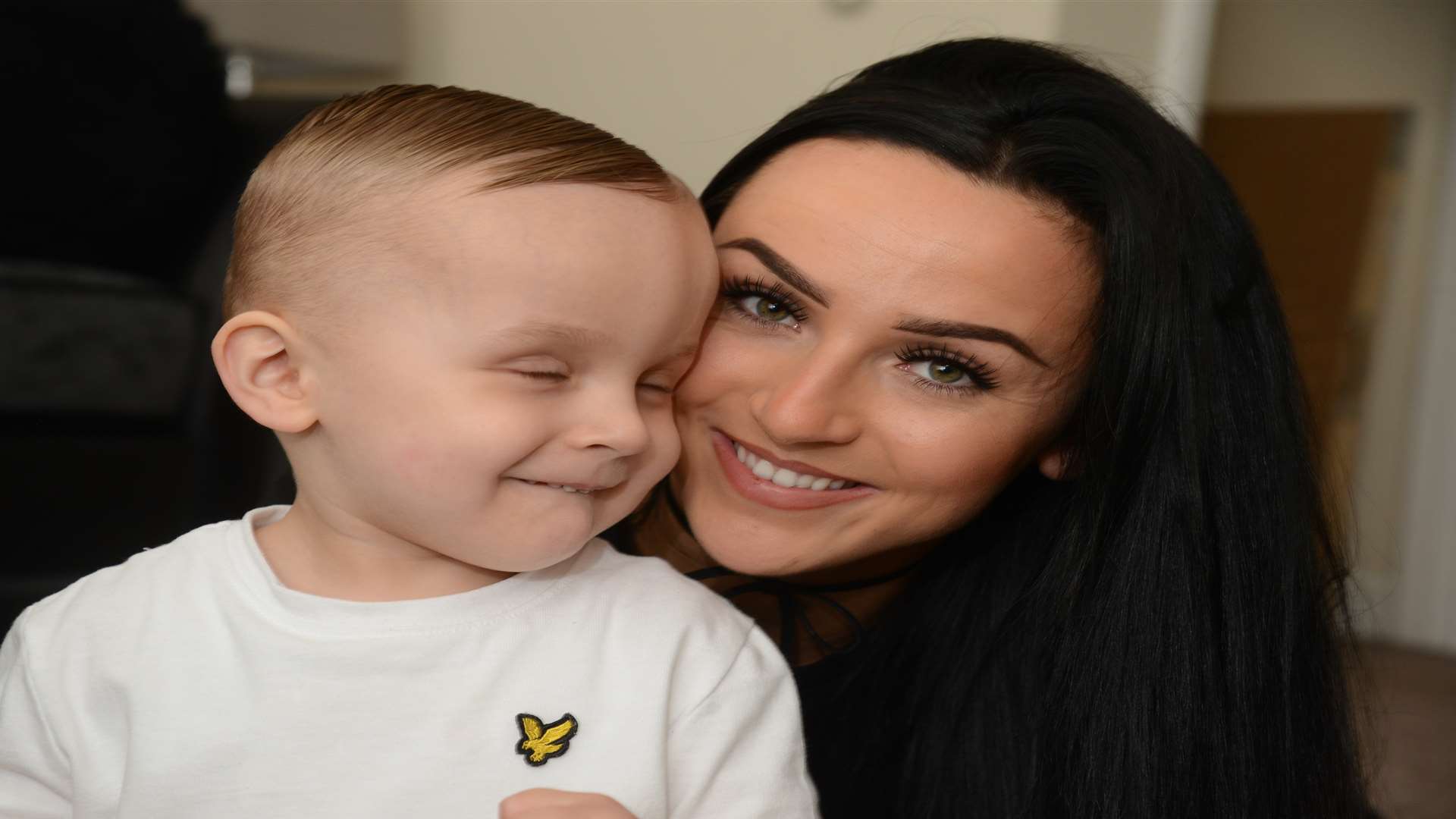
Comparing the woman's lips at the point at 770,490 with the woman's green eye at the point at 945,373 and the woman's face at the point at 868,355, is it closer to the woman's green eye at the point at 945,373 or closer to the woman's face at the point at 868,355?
the woman's face at the point at 868,355

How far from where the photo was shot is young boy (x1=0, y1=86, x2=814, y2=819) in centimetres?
103

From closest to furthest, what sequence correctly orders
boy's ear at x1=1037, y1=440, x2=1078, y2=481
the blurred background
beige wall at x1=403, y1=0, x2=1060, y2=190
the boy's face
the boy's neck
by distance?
the boy's face
the boy's neck
boy's ear at x1=1037, y1=440, x2=1078, y2=481
the blurred background
beige wall at x1=403, y1=0, x2=1060, y2=190

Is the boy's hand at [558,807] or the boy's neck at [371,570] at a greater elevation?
the boy's neck at [371,570]

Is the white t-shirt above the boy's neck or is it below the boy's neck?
below

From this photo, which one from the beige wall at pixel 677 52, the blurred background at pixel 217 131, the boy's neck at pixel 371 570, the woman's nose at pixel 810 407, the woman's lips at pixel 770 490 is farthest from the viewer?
the beige wall at pixel 677 52

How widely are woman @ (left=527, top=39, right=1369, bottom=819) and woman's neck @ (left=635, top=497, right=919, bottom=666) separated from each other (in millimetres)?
25

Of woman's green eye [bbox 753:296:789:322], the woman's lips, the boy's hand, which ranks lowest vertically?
the boy's hand

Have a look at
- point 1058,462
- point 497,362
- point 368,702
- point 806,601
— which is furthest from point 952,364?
point 368,702

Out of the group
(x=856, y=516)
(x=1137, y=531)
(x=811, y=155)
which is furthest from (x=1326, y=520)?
(x=811, y=155)

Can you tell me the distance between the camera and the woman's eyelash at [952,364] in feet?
4.53

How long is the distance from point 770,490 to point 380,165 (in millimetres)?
611

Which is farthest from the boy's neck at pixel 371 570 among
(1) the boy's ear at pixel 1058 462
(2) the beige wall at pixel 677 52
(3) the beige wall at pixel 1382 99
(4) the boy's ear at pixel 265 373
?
(3) the beige wall at pixel 1382 99

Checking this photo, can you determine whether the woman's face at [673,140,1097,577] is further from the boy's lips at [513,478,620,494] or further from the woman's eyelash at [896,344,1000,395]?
the boy's lips at [513,478,620,494]

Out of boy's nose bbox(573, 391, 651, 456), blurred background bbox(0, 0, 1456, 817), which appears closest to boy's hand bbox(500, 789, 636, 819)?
boy's nose bbox(573, 391, 651, 456)
